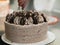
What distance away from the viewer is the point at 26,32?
549mm

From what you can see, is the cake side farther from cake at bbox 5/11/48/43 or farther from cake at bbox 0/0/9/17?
cake at bbox 0/0/9/17

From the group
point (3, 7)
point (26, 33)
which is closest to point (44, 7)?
point (3, 7)

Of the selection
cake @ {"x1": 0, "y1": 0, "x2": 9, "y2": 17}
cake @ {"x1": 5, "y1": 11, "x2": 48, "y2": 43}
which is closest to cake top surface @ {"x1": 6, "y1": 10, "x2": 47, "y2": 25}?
cake @ {"x1": 5, "y1": 11, "x2": 48, "y2": 43}

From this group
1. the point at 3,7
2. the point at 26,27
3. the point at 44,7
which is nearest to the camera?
the point at 26,27

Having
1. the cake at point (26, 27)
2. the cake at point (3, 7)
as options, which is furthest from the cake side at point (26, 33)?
the cake at point (3, 7)

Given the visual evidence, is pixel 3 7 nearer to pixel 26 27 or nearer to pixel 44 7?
pixel 26 27

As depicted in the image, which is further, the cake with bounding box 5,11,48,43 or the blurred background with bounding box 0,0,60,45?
the blurred background with bounding box 0,0,60,45

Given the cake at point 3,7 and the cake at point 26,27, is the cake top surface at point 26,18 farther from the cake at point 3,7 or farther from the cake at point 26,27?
the cake at point 3,7

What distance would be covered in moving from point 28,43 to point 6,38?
0.30ft

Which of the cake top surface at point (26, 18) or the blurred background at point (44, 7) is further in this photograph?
the blurred background at point (44, 7)

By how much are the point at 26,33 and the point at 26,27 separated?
22 mm

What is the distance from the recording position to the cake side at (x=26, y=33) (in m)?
0.55

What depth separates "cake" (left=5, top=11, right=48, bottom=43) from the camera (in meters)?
0.55

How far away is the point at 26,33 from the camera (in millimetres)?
550
